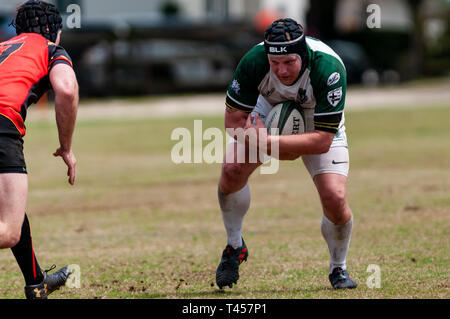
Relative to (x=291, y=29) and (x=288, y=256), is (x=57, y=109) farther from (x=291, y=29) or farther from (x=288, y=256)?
(x=288, y=256)

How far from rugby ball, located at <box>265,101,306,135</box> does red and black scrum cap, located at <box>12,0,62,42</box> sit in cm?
173

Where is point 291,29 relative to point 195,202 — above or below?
above

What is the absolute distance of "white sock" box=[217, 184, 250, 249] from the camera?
6586mm

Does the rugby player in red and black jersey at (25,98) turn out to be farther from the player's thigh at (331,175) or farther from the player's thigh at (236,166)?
the player's thigh at (331,175)

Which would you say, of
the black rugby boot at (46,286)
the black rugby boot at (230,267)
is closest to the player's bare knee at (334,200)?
the black rugby boot at (230,267)

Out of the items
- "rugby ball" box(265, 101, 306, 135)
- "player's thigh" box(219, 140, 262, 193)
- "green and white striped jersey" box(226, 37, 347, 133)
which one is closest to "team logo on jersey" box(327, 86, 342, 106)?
"green and white striped jersey" box(226, 37, 347, 133)

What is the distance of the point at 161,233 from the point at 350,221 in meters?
3.12

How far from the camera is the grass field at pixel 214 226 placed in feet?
21.4

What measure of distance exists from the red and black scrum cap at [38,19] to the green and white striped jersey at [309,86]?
1367 mm

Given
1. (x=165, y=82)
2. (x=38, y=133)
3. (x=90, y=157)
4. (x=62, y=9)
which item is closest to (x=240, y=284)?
(x=90, y=157)

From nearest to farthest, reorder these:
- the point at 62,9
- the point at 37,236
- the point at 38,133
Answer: the point at 37,236
the point at 38,133
the point at 62,9

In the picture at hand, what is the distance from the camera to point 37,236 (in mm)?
8914
